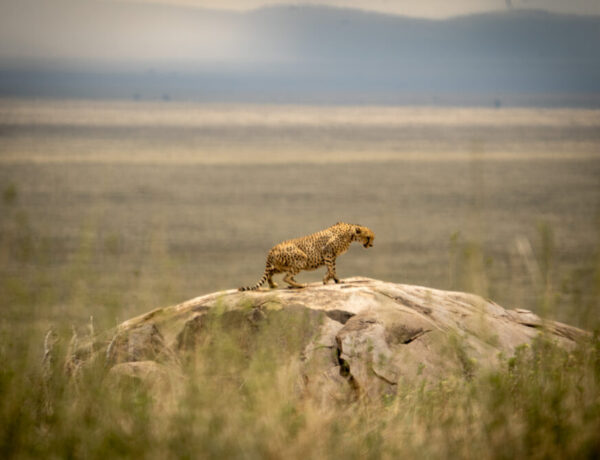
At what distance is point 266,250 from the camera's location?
23375mm

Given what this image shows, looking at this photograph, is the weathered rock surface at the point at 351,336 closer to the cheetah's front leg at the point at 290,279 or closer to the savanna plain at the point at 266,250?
the cheetah's front leg at the point at 290,279

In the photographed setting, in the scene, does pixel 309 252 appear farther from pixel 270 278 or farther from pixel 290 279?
pixel 270 278

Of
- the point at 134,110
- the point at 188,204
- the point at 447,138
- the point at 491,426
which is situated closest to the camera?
the point at 491,426

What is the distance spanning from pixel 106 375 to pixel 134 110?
341ft

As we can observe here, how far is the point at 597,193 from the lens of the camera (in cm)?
3553

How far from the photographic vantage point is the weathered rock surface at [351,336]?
279 inches

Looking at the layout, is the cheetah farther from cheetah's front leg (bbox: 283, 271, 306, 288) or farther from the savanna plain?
the savanna plain

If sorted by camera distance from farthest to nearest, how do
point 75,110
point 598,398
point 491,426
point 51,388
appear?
point 75,110, point 51,388, point 598,398, point 491,426

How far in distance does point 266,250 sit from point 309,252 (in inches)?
595

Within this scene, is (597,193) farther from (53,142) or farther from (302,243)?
(53,142)

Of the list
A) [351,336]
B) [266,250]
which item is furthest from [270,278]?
[266,250]

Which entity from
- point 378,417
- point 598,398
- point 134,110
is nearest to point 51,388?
point 378,417

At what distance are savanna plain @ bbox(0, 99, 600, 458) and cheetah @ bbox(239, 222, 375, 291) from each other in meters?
0.98

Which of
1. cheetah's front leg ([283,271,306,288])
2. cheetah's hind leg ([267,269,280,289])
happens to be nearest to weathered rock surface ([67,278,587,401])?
cheetah's front leg ([283,271,306,288])
